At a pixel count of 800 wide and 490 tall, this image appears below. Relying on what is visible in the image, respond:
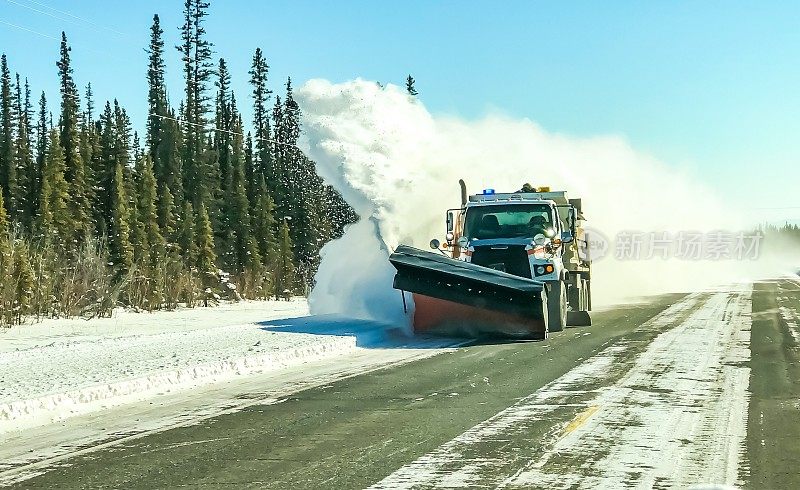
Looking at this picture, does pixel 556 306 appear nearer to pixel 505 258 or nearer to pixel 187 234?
pixel 505 258

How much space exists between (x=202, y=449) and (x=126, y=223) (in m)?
45.5

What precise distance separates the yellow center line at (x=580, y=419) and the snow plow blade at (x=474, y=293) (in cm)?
748

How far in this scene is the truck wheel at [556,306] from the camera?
749 inches

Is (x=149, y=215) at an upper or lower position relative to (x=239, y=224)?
lower

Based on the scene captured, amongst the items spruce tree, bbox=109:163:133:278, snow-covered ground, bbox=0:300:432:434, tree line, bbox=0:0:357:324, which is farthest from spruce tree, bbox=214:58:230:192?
snow-covered ground, bbox=0:300:432:434

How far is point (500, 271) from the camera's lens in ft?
60.1

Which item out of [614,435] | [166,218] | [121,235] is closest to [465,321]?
[614,435]

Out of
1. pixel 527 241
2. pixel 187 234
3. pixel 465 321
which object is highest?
pixel 187 234

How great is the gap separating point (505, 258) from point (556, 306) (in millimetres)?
1443

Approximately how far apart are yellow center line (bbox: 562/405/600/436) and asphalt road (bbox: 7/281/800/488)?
11 millimetres

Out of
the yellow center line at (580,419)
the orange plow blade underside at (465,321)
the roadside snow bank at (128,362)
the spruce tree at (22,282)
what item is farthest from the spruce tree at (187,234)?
the yellow center line at (580,419)

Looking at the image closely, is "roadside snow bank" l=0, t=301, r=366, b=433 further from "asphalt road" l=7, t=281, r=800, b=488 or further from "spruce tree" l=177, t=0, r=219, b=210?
"spruce tree" l=177, t=0, r=219, b=210

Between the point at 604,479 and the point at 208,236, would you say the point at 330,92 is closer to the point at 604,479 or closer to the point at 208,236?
the point at 604,479

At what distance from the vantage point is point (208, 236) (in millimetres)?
52531
